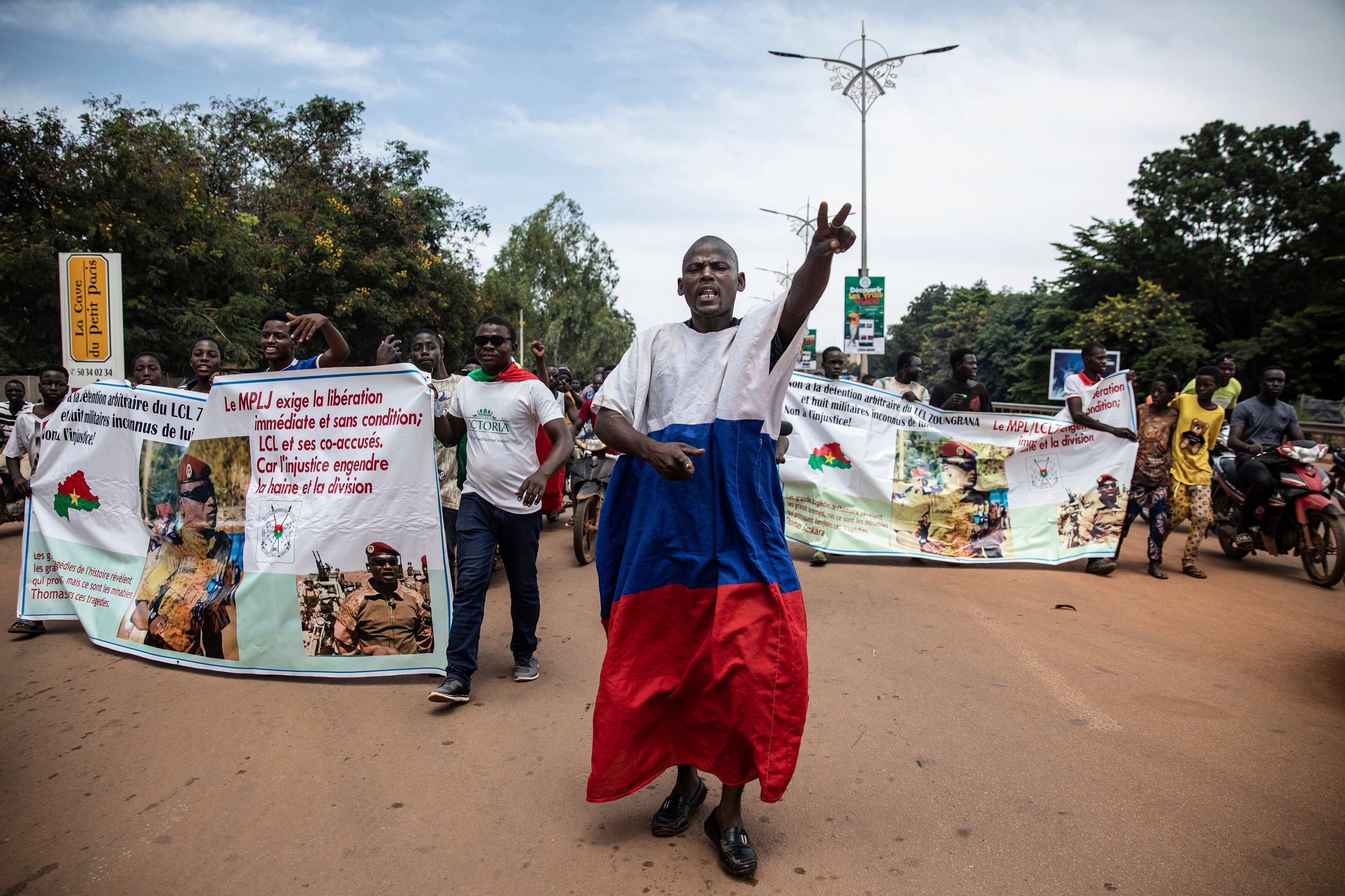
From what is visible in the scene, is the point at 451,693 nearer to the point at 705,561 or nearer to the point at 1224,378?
the point at 705,561

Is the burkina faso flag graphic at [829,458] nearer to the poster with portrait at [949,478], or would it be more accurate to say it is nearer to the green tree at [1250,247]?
the poster with portrait at [949,478]

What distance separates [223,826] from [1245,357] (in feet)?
111

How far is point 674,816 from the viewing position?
285 cm

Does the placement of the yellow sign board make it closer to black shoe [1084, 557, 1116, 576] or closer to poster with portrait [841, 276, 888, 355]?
black shoe [1084, 557, 1116, 576]

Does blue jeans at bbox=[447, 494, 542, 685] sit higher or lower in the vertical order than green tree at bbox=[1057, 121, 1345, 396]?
lower

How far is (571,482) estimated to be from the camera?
8445 millimetres

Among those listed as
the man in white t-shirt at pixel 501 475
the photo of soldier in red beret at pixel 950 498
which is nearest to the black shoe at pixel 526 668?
the man in white t-shirt at pixel 501 475

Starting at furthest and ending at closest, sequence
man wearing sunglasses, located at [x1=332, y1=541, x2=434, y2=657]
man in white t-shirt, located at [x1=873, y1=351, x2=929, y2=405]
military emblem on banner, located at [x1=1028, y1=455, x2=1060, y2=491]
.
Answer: man in white t-shirt, located at [x1=873, y1=351, x2=929, y2=405] < military emblem on banner, located at [x1=1028, y1=455, x2=1060, y2=491] < man wearing sunglasses, located at [x1=332, y1=541, x2=434, y2=657]

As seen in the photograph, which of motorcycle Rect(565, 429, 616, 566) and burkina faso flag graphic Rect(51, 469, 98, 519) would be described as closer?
burkina faso flag graphic Rect(51, 469, 98, 519)

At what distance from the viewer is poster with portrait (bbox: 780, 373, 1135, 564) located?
23.8 ft

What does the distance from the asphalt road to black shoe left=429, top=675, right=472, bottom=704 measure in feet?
0.25

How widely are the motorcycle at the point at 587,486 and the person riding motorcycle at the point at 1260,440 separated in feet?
18.5

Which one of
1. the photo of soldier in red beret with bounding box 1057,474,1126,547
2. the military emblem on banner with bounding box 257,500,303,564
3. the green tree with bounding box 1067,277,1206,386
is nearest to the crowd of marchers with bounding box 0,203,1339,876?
the military emblem on banner with bounding box 257,500,303,564

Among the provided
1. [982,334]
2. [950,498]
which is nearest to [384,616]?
[950,498]
